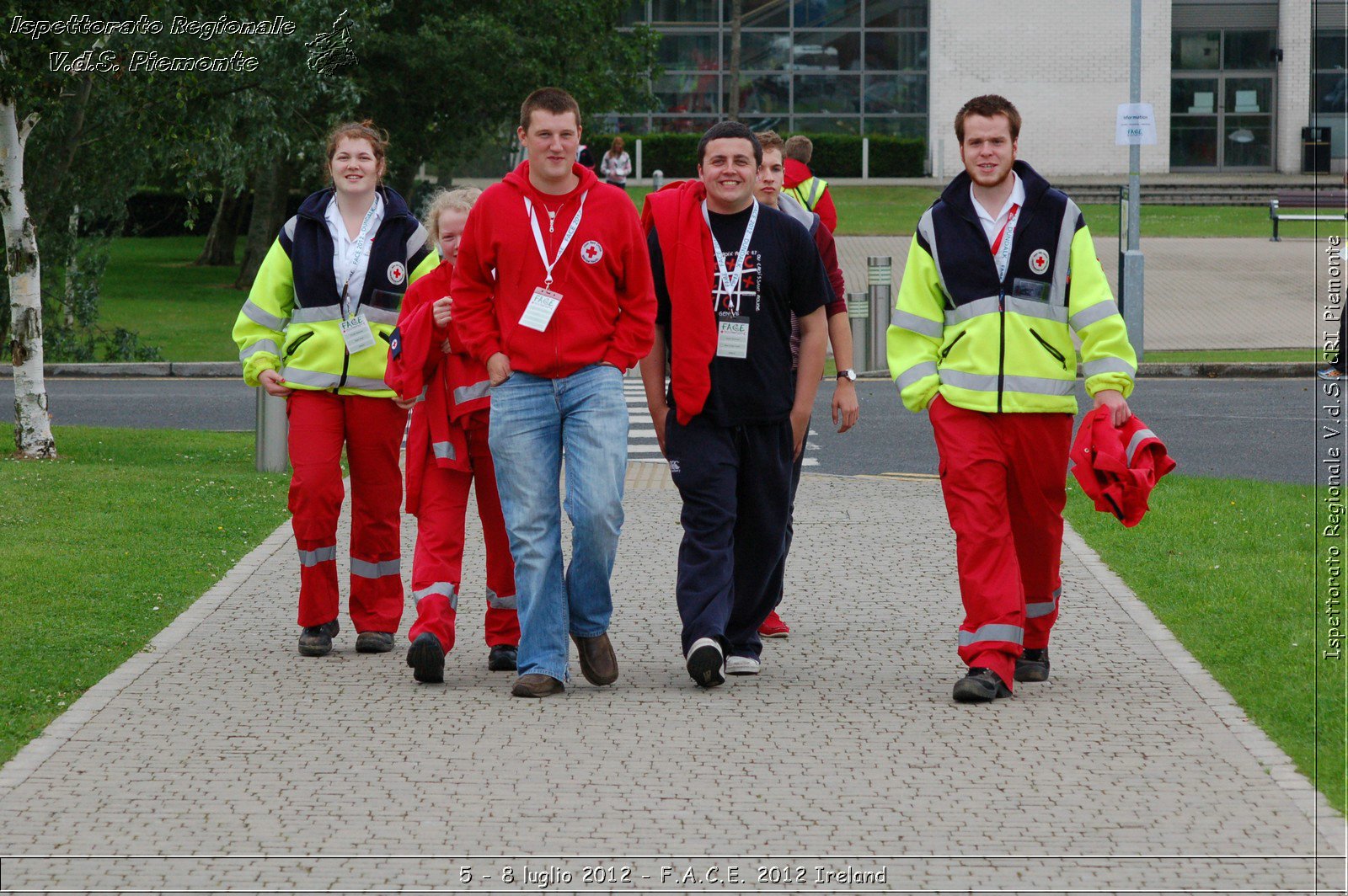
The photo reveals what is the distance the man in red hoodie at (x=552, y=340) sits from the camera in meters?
6.00

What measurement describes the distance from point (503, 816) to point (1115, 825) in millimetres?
1627

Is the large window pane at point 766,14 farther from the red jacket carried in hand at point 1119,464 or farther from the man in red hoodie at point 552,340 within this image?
the red jacket carried in hand at point 1119,464

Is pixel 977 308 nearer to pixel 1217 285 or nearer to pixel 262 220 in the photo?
pixel 1217 285

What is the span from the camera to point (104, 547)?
909 centimetres

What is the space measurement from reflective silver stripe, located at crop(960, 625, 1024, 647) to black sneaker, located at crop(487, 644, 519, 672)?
172 cm

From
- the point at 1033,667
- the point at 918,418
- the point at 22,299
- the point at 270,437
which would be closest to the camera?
the point at 1033,667

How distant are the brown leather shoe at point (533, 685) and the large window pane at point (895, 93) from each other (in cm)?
4922

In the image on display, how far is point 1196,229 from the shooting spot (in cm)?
3881

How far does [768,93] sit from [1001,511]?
49357mm

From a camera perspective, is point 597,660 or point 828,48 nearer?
point 597,660

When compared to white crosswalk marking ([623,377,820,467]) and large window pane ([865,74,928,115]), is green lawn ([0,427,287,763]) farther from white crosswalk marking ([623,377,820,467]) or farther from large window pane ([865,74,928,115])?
large window pane ([865,74,928,115])

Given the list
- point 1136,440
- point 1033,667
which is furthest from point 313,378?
point 1136,440

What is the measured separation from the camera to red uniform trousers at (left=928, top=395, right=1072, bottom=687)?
6039 mm

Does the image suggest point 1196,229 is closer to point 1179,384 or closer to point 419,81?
point 419,81
